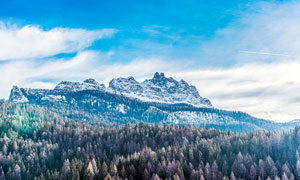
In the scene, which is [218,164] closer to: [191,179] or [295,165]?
[191,179]

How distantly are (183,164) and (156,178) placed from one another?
1295 inches

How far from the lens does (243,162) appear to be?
149250 mm

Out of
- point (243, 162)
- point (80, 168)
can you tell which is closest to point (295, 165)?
point (243, 162)

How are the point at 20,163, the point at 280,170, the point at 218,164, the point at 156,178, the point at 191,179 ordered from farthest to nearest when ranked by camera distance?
the point at 20,163 → the point at 218,164 → the point at 280,170 → the point at 191,179 → the point at 156,178

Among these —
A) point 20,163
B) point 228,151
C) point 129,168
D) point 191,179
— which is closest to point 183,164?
point 191,179

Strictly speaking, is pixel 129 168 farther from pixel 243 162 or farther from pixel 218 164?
pixel 243 162

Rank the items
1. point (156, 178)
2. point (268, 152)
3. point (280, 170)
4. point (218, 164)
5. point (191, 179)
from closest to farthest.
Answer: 1. point (156, 178)
2. point (191, 179)
3. point (280, 170)
4. point (218, 164)
5. point (268, 152)

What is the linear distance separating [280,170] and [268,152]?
2577 centimetres

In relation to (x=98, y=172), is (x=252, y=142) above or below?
above

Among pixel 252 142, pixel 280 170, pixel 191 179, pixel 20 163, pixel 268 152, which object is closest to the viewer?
pixel 191 179

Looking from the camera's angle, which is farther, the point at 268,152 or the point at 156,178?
the point at 268,152

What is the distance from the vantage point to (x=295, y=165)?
146375mm

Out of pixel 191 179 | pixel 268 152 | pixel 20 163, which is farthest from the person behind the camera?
pixel 20 163

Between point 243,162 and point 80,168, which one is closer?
point 80,168
